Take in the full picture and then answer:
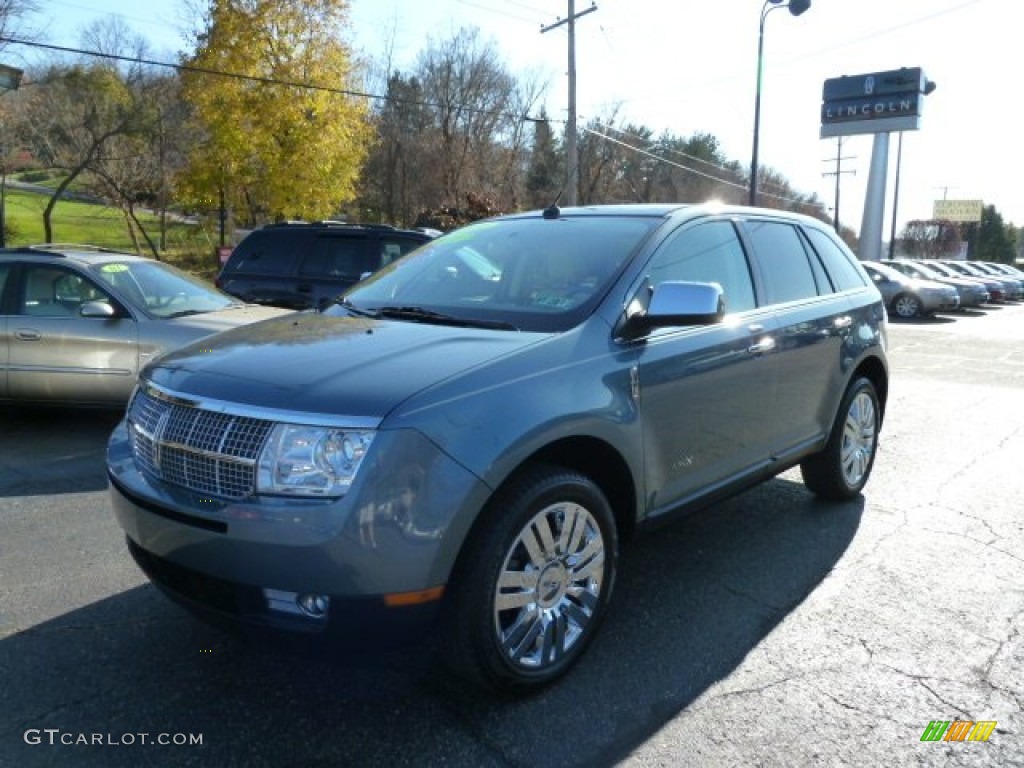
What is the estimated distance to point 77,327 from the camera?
21.0 feet

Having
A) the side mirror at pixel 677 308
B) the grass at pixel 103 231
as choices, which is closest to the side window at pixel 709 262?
the side mirror at pixel 677 308

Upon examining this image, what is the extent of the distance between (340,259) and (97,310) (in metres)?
3.78

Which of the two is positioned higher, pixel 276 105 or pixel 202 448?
pixel 276 105

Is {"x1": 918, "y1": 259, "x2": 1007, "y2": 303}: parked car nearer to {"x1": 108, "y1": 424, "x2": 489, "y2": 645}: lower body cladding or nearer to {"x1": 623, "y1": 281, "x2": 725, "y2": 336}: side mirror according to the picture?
{"x1": 623, "y1": 281, "x2": 725, "y2": 336}: side mirror

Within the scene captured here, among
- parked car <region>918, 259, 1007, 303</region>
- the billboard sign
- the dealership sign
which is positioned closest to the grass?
parked car <region>918, 259, 1007, 303</region>

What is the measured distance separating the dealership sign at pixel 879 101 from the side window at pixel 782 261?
4633 centimetres

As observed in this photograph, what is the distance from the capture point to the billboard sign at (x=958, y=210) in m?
73.1

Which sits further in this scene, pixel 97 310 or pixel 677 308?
pixel 97 310

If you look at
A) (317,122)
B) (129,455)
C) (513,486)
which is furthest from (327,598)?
(317,122)

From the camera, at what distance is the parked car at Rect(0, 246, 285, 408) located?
637cm

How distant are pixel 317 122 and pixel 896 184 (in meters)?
42.6

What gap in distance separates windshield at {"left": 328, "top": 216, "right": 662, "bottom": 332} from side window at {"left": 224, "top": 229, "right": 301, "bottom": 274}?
616cm

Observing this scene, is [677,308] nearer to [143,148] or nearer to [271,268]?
[271,268]

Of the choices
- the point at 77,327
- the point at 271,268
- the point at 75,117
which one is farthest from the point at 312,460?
the point at 75,117
